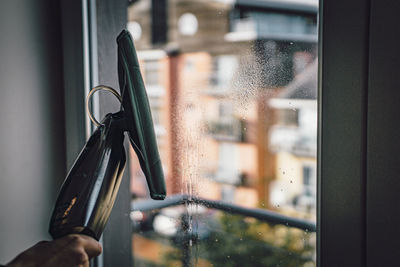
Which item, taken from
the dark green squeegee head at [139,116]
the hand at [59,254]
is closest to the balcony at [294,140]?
the dark green squeegee head at [139,116]

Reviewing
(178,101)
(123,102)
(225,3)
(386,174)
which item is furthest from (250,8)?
(386,174)

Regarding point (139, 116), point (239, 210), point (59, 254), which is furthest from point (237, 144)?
point (59, 254)

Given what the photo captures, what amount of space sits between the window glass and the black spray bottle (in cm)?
21

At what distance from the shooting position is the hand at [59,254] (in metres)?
0.63

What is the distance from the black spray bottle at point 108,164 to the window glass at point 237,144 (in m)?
0.21

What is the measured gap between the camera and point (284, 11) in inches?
38.8

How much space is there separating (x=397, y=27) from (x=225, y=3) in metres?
0.49

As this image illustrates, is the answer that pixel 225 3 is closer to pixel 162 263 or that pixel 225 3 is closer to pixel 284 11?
pixel 284 11

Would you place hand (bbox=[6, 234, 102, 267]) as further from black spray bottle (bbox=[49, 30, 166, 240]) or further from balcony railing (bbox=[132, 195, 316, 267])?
balcony railing (bbox=[132, 195, 316, 267])

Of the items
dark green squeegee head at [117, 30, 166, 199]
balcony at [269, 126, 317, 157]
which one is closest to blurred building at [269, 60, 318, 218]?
balcony at [269, 126, 317, 157]

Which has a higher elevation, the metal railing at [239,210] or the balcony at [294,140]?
the balcony at [294,140]

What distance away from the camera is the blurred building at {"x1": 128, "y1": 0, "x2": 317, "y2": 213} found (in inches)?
30.0

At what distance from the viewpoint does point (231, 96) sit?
825 millimetres

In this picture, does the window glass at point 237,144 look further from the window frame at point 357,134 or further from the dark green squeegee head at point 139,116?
the dark green squeegee head at point 139,116
